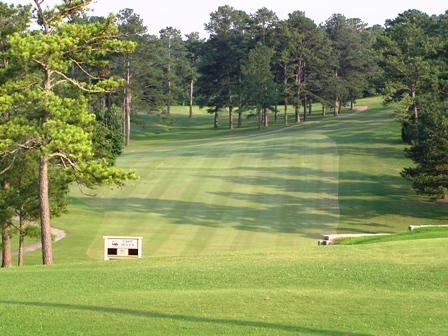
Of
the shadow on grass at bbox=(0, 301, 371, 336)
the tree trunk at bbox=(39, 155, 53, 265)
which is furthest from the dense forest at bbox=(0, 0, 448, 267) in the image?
the shadow on grass at bbox=(0, 301, 371, 336)

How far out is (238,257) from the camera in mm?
16984

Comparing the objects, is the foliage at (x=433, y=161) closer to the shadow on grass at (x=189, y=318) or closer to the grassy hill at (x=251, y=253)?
the grassy hill at (x=251, y=253)

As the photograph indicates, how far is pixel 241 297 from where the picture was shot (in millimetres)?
11562

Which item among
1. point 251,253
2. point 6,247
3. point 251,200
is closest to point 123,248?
point 251,253

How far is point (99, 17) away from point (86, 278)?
92.0 metres

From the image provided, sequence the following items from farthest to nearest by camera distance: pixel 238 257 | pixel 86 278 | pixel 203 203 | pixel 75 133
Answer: pixel 203 203, pixel 75 133, pixel 238 257, pixel 86 278

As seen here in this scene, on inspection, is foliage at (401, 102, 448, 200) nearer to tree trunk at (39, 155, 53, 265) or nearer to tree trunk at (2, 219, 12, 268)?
tree trunk at (39, 155, 53, 265)

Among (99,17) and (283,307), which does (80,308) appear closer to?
(283,307)

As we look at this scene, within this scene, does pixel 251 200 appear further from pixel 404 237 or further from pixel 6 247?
pixel 404 237

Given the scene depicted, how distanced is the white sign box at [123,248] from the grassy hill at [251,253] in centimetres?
187

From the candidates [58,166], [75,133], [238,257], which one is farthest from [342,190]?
[238,257]

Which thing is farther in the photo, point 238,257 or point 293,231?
point 293,231

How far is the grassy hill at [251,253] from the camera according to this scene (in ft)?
33.8

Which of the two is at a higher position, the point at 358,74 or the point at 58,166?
the point at 358,74
